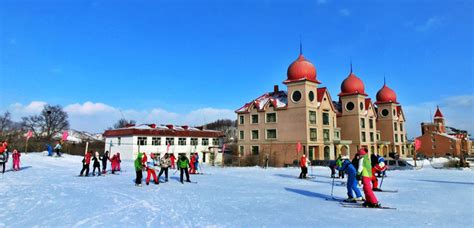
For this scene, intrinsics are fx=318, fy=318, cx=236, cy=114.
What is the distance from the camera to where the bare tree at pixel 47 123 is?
64.8 m

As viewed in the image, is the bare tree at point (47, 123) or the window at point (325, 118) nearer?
the window at point (325, 118)

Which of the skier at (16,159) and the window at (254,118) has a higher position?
the window at (254,118)

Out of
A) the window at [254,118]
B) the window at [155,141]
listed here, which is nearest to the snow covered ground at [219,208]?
the window at [254,118]

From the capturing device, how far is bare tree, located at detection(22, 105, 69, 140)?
6475 centimetres

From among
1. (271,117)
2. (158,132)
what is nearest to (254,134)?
(271,117)

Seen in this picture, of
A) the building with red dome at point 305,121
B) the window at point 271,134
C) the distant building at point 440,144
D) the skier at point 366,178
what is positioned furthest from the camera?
the distant building at point 440,144

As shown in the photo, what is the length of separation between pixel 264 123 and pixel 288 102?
15.6 feet

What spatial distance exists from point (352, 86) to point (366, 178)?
41.3 meters

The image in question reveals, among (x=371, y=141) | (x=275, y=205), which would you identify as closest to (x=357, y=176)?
(x=275, y=205)

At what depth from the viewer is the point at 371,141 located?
1983 inches

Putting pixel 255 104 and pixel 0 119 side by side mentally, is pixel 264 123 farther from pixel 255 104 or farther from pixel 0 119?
pixel 0 119

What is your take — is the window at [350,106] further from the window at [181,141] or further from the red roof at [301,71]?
the window at [181,141]

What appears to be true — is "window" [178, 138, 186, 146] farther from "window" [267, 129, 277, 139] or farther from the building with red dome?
"window" [267, 129, 277, 139]

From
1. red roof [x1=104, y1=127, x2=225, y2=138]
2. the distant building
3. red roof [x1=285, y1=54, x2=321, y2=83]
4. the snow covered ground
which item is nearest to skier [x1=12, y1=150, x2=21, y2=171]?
the snow covered ground
